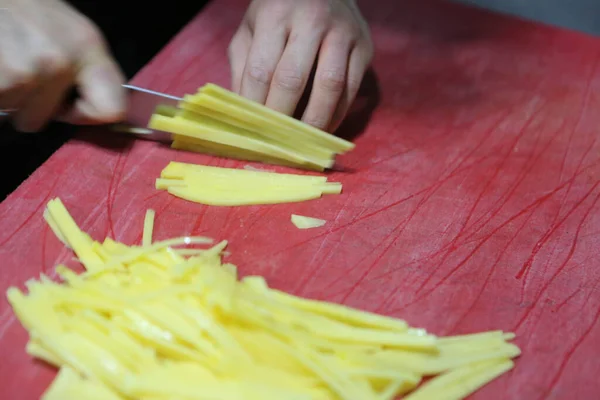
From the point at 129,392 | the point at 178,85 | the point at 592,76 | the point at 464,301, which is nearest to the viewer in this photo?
the point at 129,392

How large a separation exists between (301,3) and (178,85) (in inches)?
18.4

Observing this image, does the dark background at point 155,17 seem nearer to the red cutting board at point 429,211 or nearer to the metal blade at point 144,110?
the red cutting board at point 429,211

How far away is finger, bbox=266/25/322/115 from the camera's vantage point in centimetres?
163

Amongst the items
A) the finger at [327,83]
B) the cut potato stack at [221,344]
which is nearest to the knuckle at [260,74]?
the finger at [327,83]

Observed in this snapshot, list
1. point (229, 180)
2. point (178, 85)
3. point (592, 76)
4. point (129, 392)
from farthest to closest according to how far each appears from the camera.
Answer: point (592, 76) → point (178, 85) → point (229, 180) → point (129, 392)

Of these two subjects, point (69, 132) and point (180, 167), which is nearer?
point (180, 167)

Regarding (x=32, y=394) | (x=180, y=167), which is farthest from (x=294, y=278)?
(x=32, y=394)

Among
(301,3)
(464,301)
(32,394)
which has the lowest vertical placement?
(32,394)

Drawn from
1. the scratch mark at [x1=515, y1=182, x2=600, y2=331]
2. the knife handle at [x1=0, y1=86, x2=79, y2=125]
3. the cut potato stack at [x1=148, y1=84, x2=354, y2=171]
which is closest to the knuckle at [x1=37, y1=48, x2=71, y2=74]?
the knife handle at [x1=0, y1=86, x2=79, y2=125]

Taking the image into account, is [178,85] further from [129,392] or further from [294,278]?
→ [129,392]

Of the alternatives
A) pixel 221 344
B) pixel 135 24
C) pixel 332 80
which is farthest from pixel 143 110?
pixel 135 24

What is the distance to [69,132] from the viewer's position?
1954 mm

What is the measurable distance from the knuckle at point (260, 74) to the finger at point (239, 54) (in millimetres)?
92

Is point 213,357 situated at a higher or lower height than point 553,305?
lower
